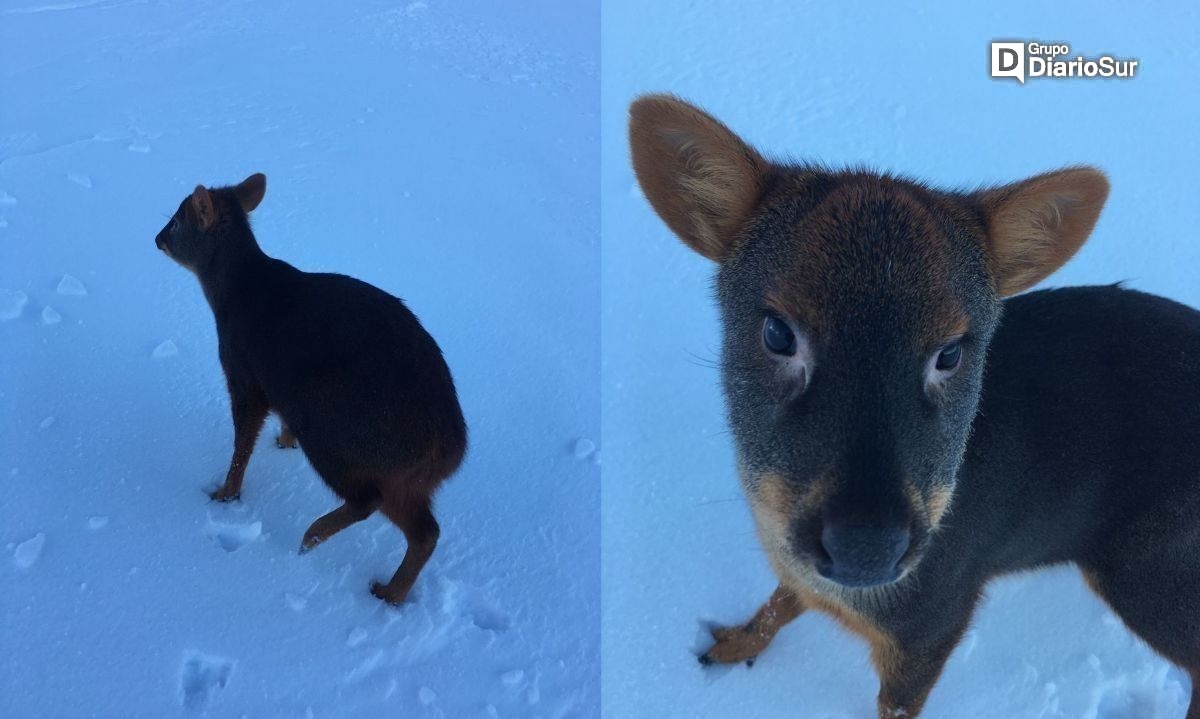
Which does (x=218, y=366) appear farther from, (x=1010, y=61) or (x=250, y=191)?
(x=1010, y=61)

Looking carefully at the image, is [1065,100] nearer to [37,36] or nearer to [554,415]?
[554,415]

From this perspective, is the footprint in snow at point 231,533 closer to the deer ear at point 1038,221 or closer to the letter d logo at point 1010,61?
the deer ear at point 1038,221

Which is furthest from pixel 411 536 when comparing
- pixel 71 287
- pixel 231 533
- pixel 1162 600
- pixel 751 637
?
pixel 1162 600

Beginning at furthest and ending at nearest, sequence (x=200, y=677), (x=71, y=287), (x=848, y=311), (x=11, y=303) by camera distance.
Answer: (x=71, y=287)
(x=11, y=303)
(x=200, y=677)
(x=848, y=311)

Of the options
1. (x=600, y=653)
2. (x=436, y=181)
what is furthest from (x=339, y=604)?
(x=436, y=181)

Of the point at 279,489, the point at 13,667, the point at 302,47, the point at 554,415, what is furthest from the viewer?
the point at 302,47

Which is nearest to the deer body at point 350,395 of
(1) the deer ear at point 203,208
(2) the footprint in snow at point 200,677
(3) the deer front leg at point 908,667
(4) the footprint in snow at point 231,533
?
(4) the footprint in snow at point 231,533
